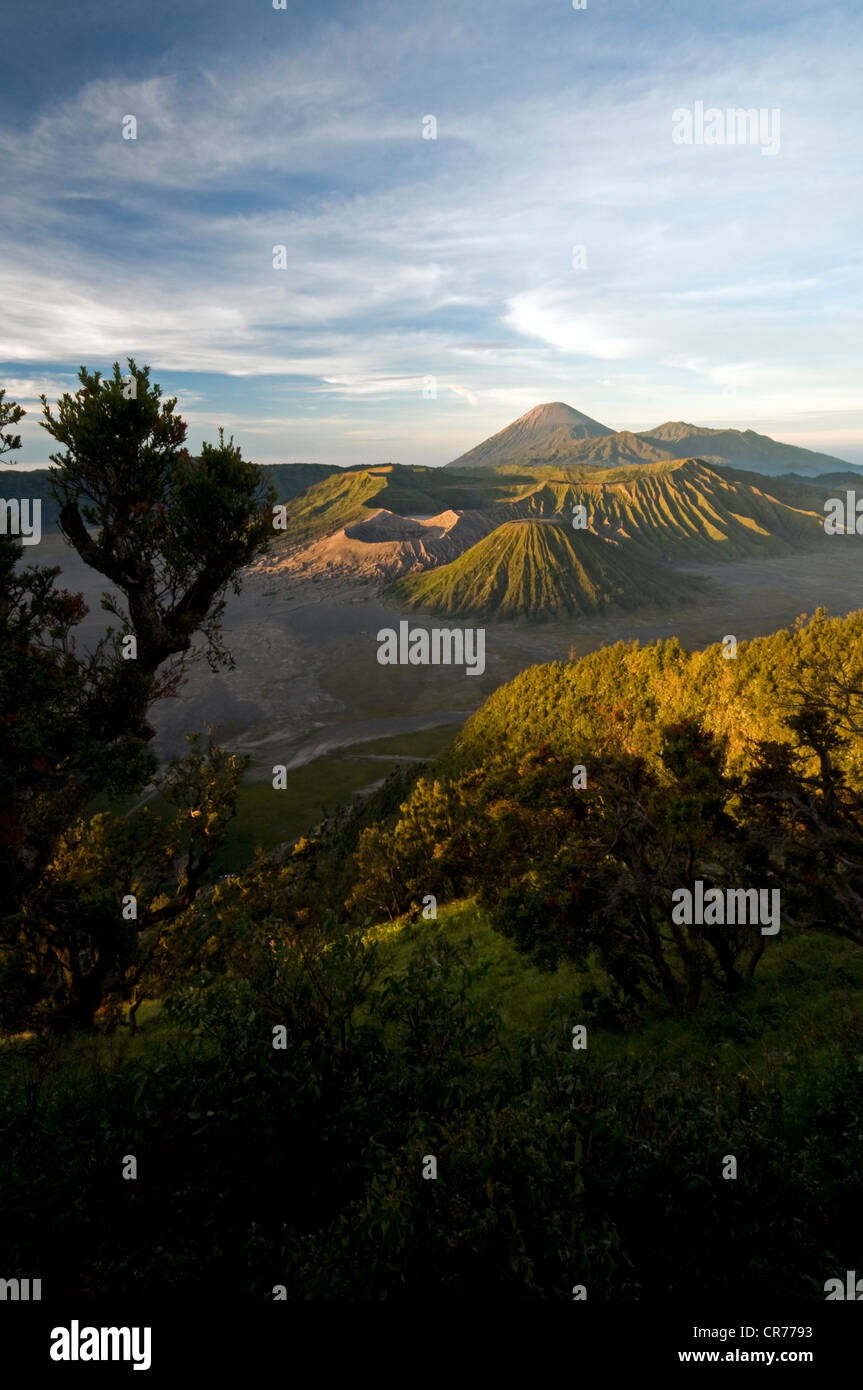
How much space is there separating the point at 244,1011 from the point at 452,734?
299 feet

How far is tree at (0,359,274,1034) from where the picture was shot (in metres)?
12.2

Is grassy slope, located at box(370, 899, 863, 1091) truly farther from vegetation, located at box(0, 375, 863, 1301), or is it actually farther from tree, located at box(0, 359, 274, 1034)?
tree, located at box(0, 359, 274, 1034)

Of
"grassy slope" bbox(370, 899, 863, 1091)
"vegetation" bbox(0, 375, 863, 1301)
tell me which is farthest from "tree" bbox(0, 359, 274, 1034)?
"grassy slope" bbox(370, 899, 863, 1091)

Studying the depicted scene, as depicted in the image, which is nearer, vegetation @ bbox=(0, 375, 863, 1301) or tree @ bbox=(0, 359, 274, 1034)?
vegetation @ bbox=(0, 375, 863, 1301)

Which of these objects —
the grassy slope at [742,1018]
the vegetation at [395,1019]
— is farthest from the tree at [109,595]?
the grassy slope at [742,1018]

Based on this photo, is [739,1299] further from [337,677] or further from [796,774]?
[337,677]

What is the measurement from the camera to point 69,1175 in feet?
21.7

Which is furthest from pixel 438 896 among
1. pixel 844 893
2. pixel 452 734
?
pixel 452 734

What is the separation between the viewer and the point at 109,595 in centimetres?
1378

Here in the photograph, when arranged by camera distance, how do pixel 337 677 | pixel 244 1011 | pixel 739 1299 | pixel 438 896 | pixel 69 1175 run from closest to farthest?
pixel 739 1299, pixel 69 1175, pixel 244 1011, pixel 438 896, pixel 337 677

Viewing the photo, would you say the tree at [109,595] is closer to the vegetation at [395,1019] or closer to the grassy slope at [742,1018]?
the vegetation at [395,1019]

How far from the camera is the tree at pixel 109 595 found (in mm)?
12211

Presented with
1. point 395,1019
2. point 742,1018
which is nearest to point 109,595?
point 395,1019

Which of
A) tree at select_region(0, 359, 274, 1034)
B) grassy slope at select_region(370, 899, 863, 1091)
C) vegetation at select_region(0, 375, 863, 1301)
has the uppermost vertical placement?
tree at select_region(0, 359, 274, 1034)
